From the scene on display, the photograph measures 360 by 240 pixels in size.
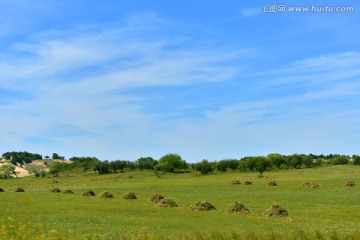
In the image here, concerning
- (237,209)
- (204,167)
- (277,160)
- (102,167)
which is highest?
(277,160)

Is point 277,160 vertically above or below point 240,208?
above

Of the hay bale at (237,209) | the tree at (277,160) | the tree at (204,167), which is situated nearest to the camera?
the hay bale at (237,209)

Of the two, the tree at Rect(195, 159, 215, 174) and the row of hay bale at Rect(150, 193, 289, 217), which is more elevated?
the tree at Rect(195, 159, 215, 174)

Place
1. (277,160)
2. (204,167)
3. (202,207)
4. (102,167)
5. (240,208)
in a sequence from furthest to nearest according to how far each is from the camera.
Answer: (102,167), (277,160), (204,167), (202,207), (240,208)

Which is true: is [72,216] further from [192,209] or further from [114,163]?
[114,163]

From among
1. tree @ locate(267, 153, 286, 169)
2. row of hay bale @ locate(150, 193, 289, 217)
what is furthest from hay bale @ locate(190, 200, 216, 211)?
tree @ locate(267, 153, 286, 169)

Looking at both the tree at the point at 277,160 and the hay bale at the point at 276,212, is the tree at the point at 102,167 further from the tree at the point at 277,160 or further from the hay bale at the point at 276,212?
→ the hay bale at the point at 276,212

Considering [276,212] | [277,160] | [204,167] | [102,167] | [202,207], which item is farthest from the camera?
[102,167]

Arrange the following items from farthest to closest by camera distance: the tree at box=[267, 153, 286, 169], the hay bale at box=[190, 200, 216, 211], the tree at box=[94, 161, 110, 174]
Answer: the tree at box=[94, 161, 110, 174] < the tree at box=[267, 153, 286, 169] < the hay bale at box=[190, 200, 216, 211]

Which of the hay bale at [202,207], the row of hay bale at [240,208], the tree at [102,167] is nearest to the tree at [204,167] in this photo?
the tree at [102,167]

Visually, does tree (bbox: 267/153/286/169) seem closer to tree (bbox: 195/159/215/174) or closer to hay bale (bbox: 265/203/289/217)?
tree (bbox: 195/159/215/174)

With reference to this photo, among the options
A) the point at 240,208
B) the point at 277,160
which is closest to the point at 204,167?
the point at 277,160

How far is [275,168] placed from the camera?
18100 centimetres

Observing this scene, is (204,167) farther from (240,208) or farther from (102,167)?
(240,208)
